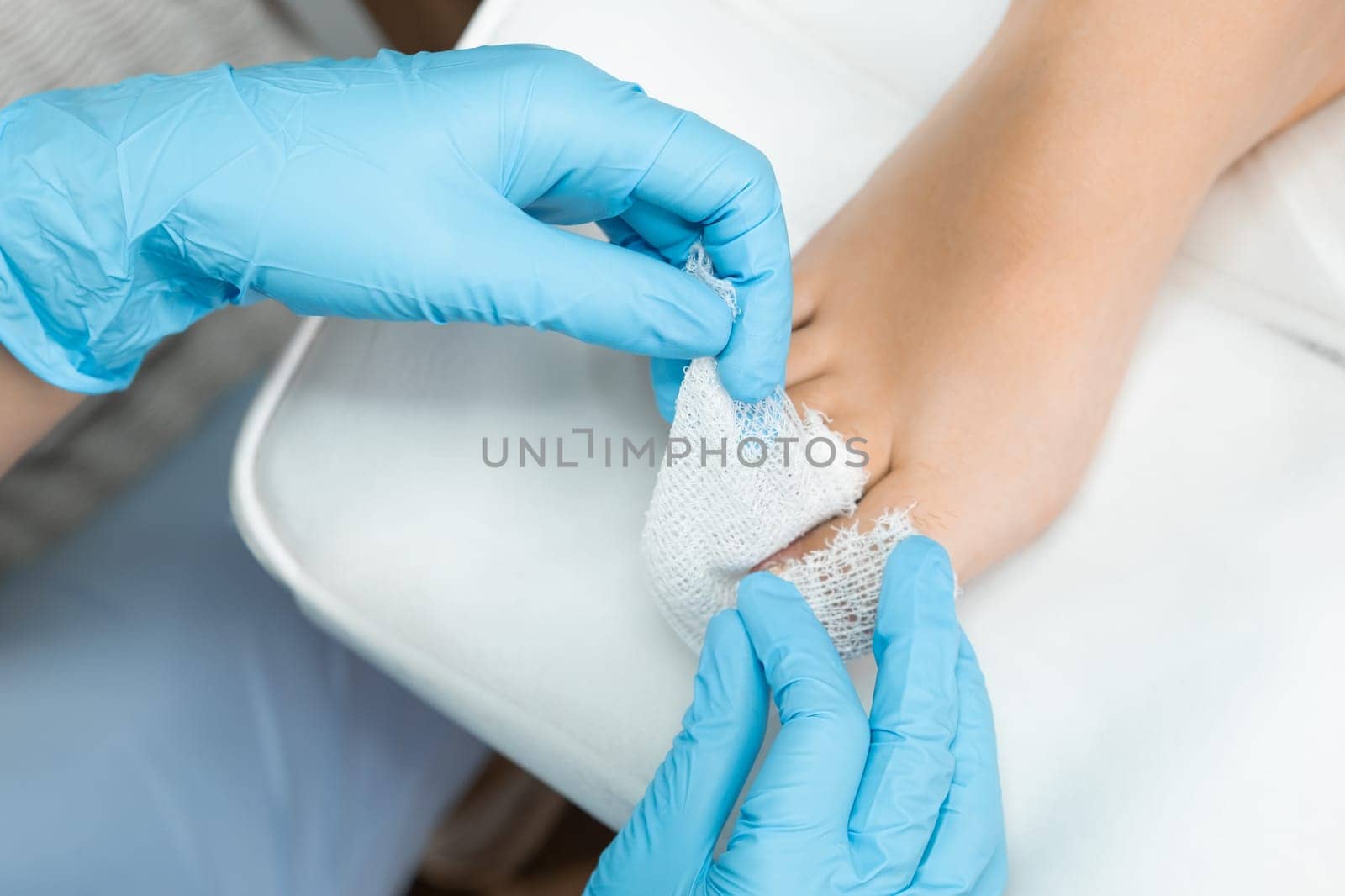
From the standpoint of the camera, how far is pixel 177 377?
2.96 feet

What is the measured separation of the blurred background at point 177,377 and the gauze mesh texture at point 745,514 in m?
0.52

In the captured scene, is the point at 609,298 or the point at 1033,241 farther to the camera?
the point at 1033,241

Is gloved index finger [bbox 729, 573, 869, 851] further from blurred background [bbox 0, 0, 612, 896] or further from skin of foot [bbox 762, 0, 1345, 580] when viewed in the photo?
blurred background [bbox 0, 0, 612, 896]

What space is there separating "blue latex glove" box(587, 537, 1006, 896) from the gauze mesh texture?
0.12 ft

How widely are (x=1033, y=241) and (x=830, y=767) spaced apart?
0.42 meters

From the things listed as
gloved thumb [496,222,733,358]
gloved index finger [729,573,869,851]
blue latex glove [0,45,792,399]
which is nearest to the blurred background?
blue latex glove [0,45,792,399]

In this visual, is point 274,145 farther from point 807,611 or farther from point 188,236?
point 807,611

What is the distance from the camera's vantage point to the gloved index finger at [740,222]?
2.06ft

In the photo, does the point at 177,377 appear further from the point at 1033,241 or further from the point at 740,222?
the point at 1033,241

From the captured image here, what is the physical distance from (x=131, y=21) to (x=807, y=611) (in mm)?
735

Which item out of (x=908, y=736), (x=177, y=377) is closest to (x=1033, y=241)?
(x=908, y=736)

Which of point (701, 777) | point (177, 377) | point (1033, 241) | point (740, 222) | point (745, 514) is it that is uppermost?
point (1033, 241)

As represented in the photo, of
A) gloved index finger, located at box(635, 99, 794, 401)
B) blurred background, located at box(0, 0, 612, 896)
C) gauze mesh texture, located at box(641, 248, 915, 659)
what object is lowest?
blurred background, located at box(0, 0, 612, 896)

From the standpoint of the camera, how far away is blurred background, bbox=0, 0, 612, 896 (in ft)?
2.49
